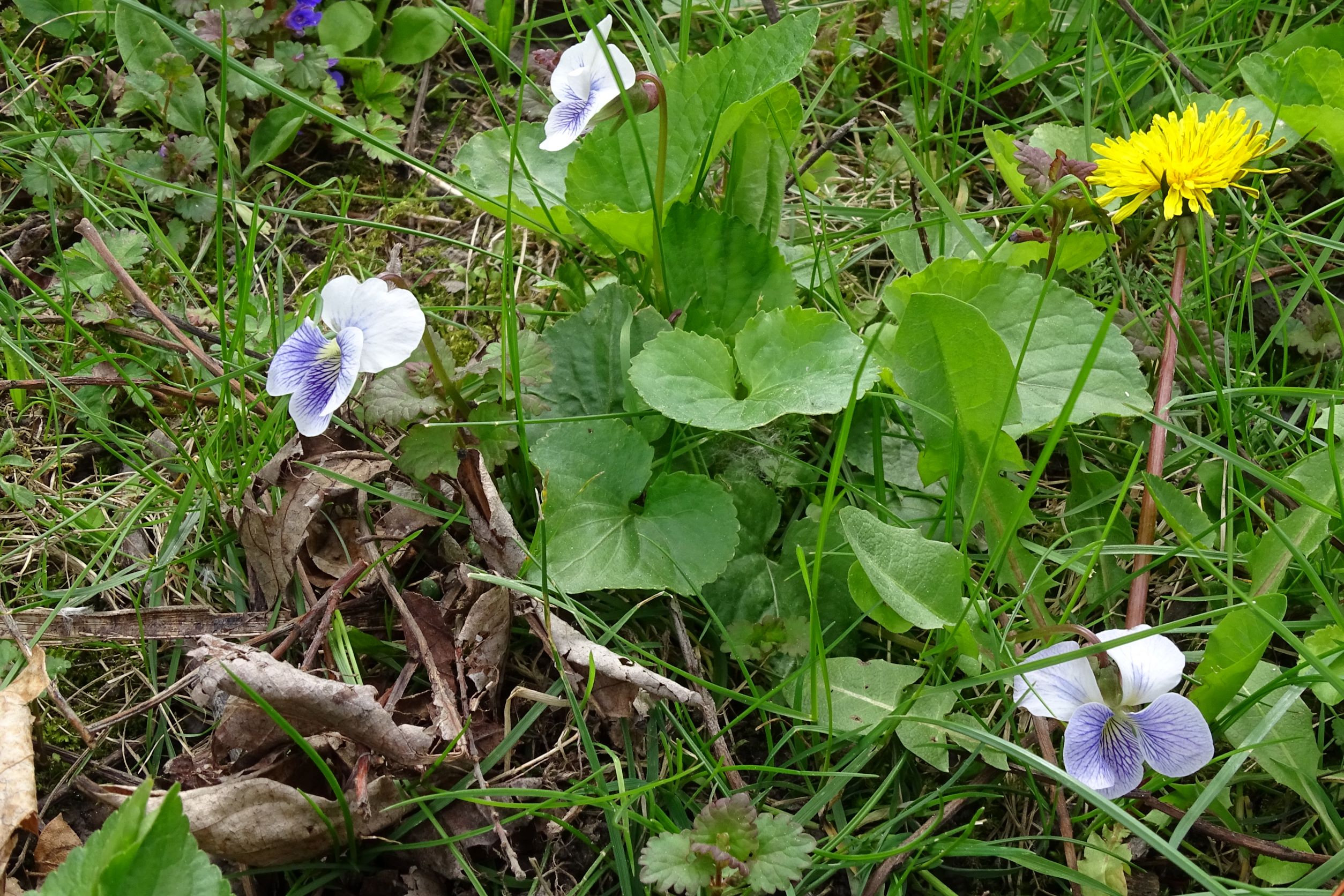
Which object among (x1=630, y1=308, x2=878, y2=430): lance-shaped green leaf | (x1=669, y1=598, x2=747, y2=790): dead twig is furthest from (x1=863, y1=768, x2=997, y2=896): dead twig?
(x1=630, y1=308, x2=878, y2=430): lance-shaped green leaf

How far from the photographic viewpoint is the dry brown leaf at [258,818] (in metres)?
1.38

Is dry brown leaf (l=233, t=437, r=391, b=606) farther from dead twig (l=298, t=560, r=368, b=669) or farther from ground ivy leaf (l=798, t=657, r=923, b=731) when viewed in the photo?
ground ivy leaf (l=798, t=657, r=923, b=731)

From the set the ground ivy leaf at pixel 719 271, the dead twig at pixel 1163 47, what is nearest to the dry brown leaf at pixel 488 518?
the ground ivy leaf at pixel 719 271

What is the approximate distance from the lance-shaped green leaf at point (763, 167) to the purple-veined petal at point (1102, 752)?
39.5 inches

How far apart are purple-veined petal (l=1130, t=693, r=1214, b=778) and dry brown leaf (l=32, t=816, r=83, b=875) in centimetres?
145

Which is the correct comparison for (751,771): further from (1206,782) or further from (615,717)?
(1206,782)

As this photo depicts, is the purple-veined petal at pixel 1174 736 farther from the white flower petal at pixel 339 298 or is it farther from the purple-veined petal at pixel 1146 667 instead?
the white flower petal at pixel 339 298

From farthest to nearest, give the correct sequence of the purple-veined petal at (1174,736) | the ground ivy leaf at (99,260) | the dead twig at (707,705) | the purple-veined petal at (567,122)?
the ground ivy leaf at (99,260) < the purple-veined petal at (567,122) < the dead twig at (707,705) < the purple-veined petal at (1174,736)

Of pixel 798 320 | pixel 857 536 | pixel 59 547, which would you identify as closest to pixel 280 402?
pixel 59 547

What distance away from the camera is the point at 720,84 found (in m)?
1.79

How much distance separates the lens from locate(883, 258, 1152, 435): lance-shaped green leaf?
1675 mm

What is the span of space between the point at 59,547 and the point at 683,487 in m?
1.12

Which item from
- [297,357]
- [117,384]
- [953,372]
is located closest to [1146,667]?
[953,372]

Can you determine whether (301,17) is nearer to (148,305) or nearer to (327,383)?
(148,305)
